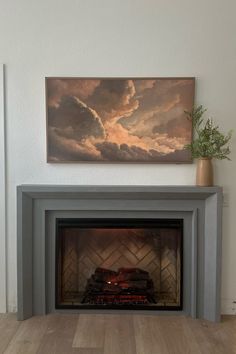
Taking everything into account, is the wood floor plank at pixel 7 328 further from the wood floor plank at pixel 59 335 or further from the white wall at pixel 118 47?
the white wall at pixel 118 47

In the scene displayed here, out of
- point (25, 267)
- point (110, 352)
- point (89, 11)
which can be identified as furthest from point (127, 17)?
point (110, 352)

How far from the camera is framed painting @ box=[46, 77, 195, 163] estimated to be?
111 inches

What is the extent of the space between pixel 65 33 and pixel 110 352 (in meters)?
2.35

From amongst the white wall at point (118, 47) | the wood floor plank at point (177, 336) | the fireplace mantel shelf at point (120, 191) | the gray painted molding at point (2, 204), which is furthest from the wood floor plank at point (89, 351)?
the white wall at point (118, 47)

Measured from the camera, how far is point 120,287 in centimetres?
296

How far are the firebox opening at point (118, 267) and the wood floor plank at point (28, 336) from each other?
24 centimetres

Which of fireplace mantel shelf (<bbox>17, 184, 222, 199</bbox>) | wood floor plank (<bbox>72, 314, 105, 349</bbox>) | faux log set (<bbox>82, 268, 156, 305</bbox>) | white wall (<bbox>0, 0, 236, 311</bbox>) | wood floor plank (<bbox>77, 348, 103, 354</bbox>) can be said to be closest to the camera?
wood floor plank (<bbox>77, 348, 103, 354</bbox>)

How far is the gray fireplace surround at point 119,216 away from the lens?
8.95 ft

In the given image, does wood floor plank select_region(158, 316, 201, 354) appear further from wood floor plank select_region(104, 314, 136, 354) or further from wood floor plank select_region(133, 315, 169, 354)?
wood floor plank select_region(104, 314, 136, 354)

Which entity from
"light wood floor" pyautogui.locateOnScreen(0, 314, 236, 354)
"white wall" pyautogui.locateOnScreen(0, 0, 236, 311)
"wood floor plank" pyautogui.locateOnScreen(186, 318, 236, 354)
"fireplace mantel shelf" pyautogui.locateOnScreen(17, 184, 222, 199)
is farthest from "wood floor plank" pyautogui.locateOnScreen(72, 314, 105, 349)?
"white wall" pyautogui.locateOnScreen(0, 0, 236, 311)

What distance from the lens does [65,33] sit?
2832 millimetres

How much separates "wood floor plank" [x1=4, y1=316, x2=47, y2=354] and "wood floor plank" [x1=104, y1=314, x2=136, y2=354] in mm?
464

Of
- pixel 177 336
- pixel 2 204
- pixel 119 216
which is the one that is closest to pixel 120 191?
pixel 119 216

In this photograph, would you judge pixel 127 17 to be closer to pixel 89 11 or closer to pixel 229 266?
pixel 89 11
